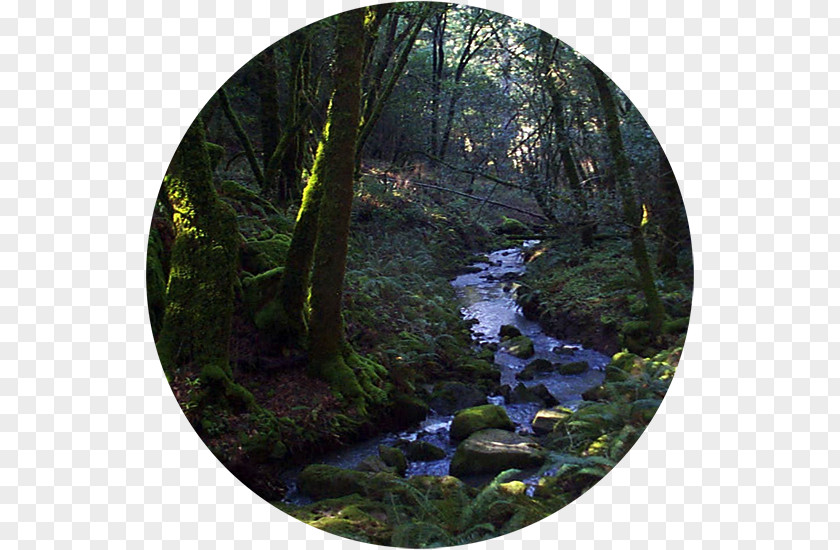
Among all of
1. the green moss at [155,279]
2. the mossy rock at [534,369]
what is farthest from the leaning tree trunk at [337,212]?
the mossy rock at [534,369]

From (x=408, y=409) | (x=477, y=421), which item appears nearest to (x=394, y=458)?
(x=408, y=409)

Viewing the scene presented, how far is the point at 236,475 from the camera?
15.5ft

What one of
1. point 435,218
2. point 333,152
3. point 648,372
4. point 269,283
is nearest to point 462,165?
point 435,218

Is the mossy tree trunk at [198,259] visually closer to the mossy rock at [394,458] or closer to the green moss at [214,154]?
the green moss at [214,154]

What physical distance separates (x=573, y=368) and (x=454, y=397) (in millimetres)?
1067

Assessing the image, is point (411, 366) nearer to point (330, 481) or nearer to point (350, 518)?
point (330, 481)

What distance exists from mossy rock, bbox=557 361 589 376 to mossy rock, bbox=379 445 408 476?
1612 mm

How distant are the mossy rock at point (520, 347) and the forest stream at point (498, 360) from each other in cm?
4

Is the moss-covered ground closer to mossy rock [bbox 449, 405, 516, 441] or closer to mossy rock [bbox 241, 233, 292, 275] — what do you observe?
mossy rock [bbox 241, 233, 292, 275]

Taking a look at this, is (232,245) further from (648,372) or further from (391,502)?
(648,372)

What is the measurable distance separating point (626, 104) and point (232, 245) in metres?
3.64

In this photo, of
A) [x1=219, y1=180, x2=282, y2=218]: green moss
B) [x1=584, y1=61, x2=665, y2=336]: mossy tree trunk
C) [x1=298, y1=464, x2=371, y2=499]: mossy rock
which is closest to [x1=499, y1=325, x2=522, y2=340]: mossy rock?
[x1=584, y1=61, x2=665, y2=336]: mossy tree trunk

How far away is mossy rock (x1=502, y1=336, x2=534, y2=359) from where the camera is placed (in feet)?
19.1

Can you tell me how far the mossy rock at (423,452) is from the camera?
15.6 feet
